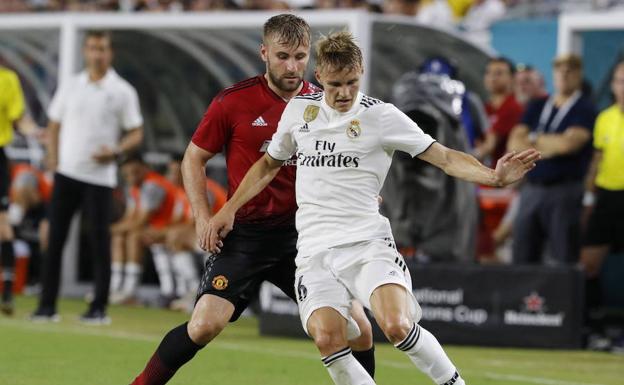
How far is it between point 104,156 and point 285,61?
572cm

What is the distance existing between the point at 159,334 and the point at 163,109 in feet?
16.2

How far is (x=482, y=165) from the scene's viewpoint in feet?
23.2

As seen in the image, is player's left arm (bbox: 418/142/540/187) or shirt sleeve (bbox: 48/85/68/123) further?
shirt sleeve (bbox: 48/85/68/123)

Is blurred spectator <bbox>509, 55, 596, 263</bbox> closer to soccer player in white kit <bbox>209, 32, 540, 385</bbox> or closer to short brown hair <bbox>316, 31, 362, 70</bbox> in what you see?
soccer player in white kit <bbox>209, 32, 540, 385</bbox>

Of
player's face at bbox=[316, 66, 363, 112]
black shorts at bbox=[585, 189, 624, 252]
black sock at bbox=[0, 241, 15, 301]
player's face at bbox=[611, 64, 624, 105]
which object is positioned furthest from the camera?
black sock at bbox=[0, 241, 15, 301]

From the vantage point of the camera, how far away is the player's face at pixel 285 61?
7.63 m

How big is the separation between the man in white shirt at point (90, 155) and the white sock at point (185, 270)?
228 centimetres

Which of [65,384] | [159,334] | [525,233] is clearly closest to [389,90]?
[525,233]

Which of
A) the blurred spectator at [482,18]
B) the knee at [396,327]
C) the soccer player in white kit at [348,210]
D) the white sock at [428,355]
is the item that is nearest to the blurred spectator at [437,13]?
the blurred spectator at [482,18]

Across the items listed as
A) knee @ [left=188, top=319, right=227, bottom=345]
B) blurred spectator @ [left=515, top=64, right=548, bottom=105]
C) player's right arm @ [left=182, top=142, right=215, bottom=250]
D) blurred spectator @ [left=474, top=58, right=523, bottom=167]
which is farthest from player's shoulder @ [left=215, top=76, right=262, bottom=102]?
blurred spectator @ [left=515, top=64, right=548, bottom=105]

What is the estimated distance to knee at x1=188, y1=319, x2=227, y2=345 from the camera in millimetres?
7391

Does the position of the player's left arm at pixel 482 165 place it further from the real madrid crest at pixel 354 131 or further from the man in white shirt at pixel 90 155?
the man in white shirt at pixel 90 155

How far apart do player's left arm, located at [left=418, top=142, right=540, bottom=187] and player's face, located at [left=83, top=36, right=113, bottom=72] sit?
21.5ft

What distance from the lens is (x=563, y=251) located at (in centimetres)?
1288
